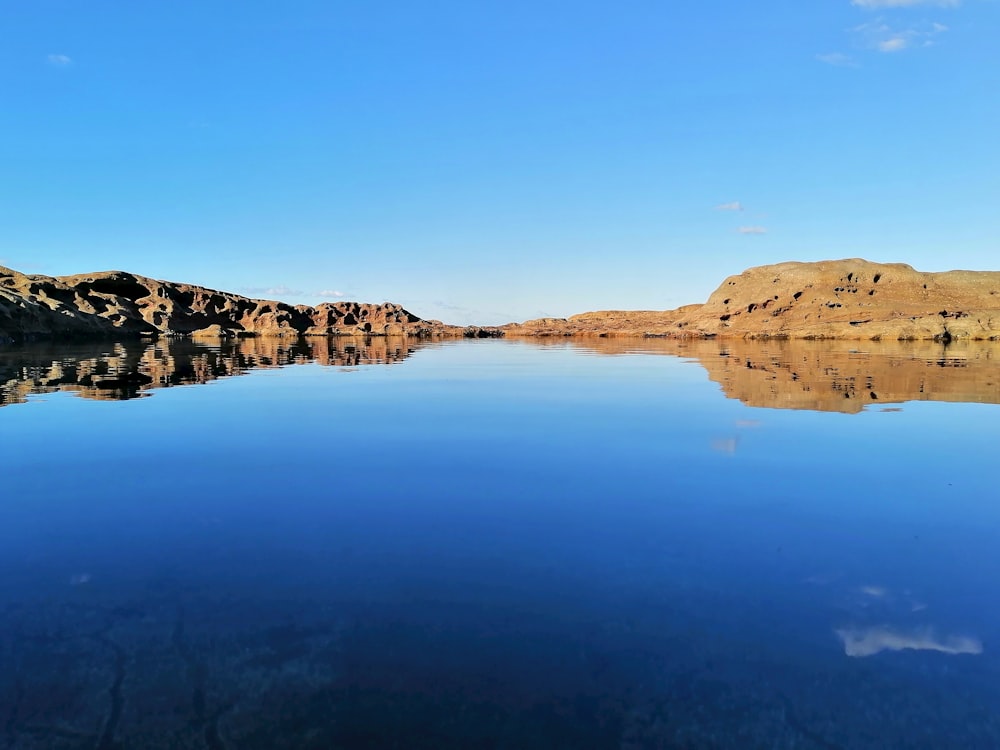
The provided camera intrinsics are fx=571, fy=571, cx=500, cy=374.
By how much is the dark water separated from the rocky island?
69.3 metres

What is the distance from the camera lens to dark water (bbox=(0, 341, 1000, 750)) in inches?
139

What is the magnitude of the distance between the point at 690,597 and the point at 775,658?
3.24 feet

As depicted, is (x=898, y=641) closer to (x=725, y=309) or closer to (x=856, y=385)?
(x=856, y=385)

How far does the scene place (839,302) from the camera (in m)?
102

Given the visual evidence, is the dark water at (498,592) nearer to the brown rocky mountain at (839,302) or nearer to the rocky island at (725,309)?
the rocky island at (725,309)

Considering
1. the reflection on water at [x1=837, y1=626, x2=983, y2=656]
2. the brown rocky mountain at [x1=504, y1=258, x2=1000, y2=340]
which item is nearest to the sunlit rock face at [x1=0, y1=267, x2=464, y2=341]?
the brown rocky mountain at [x1=504, y1=258, x2=1000, y2=340]

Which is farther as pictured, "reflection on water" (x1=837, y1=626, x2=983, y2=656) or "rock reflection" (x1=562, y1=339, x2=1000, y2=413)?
"rock reflection" (x1=562, y1=339, x2=1000, y2=413)

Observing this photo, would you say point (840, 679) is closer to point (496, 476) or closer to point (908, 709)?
point (908, 709)

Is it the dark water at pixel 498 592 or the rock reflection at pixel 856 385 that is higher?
the rock reflection at pixel 856 385

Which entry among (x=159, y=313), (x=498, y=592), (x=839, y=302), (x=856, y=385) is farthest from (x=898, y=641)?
(x=159, y=313)

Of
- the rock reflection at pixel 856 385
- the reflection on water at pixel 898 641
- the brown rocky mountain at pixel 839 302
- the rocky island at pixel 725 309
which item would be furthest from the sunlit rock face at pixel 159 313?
the reflection on water at pixel 898 641

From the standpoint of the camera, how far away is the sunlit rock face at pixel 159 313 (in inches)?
2835

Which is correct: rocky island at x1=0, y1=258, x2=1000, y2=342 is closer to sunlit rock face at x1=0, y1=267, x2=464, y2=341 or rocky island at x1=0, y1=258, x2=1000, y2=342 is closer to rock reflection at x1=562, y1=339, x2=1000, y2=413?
sunlit rock face at x1=0, y1=267, x2=464, y2=341

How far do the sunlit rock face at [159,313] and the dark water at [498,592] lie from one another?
227 ft
